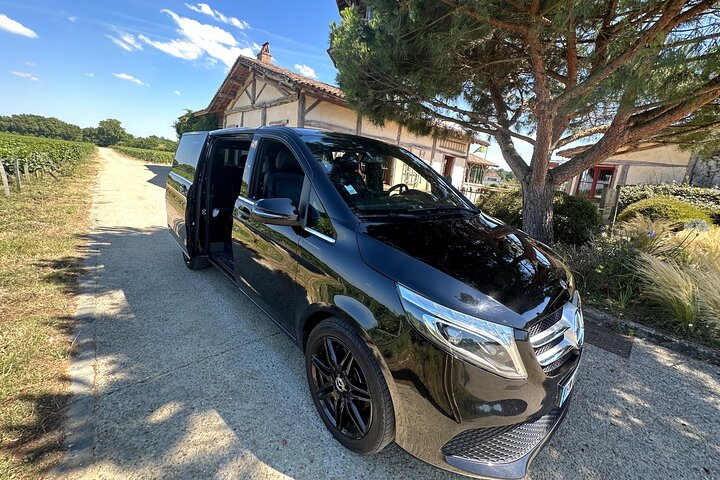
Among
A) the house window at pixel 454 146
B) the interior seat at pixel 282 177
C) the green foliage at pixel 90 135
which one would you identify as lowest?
the interior seat at pixel 282 177

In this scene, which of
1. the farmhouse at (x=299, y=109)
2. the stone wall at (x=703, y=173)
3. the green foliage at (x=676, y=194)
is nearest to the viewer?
the green foliage at (x=676, y=194)

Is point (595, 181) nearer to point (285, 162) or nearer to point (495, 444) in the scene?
point (285, 162)

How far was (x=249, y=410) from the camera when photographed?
7.09ft

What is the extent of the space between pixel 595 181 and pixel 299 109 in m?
16.0

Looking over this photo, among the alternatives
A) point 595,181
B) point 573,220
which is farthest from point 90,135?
point 573,220

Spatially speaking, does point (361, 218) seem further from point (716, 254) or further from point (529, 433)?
point (716, 254)

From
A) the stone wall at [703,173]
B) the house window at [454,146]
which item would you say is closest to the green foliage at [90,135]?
the house window at [454,146]

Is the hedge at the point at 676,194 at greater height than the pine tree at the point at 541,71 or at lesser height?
lesser

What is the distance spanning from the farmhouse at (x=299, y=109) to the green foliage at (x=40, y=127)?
316 feet

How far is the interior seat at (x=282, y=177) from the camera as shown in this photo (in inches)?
114

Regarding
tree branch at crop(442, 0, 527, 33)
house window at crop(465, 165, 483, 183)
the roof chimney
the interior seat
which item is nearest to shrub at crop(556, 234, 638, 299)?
tree branch at crop(442, 0, 527, 33)

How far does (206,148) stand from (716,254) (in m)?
6.42

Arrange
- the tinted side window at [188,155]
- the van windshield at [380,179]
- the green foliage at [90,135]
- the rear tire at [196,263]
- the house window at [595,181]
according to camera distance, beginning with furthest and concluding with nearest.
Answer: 1. the green foliage at [90,135]
2. the house window at [595,181]
3. the rear tire at [196,263]
4. the tinted side window at [188,155]
5. the van windshield at [380,179]

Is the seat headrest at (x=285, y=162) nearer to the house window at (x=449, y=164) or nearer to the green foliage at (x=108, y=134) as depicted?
the house window at (x=449, y=164)
